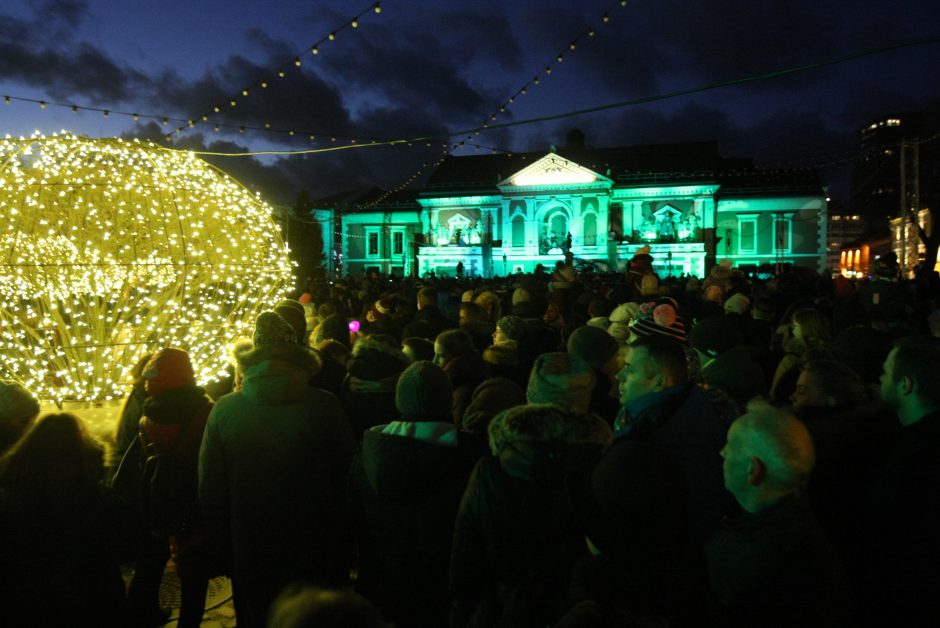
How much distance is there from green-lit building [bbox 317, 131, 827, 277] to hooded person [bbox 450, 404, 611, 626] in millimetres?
39764

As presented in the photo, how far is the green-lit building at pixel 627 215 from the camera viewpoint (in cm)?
4312

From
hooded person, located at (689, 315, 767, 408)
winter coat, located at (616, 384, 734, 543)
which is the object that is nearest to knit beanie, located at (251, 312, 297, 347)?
winter coat, located at (616, 384, 734, 543)

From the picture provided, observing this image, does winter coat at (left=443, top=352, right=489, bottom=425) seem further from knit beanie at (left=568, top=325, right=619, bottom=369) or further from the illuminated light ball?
the illuminated light ball

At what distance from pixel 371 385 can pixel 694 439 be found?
254 cm

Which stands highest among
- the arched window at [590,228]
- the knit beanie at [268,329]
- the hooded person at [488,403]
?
the arched window at [590,228]

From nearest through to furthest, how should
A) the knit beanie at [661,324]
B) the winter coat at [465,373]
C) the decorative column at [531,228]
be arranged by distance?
the knit beanie at [661,324], the winter coat at [465,373], the decorative column at [531,228]

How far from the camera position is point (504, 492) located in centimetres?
240

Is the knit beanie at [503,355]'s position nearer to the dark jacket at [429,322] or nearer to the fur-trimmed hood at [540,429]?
the dark jacket at [429,322]

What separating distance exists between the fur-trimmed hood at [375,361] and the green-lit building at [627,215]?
37.6 meters

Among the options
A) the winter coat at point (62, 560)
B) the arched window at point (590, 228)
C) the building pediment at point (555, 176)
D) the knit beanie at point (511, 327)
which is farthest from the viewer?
the arched window at point (590, 228)

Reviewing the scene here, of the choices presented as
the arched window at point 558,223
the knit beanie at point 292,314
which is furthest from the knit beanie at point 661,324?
the arched window at point 558,223

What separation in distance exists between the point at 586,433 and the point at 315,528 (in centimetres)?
173

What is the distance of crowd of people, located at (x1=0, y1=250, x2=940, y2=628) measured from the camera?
1.94m

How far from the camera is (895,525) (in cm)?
250
